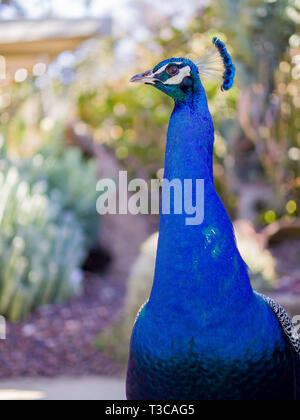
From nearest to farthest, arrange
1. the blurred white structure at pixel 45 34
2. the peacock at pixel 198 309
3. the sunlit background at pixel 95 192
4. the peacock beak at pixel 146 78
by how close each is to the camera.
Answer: the peacock at pixel 198 309 → the peacock beak at pixel 146 78 → the sunlit background at pixel 95 192 → the blurred white structure at pixel 45 34

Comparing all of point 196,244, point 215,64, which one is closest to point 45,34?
point 215,64

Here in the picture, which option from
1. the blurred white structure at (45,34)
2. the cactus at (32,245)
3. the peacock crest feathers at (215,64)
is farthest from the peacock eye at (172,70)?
the blurred white structure at (45,34)

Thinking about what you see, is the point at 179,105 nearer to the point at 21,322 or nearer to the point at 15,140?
the point at 21,322

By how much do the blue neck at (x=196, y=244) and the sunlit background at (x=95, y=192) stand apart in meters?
1.96

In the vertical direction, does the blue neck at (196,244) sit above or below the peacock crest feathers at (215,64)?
below

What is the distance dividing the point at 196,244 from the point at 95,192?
4657mm

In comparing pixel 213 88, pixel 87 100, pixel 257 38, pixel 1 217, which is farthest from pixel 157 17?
pixel 1 217

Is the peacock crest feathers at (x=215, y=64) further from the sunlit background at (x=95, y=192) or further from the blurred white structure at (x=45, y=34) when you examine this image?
the blurred white structure at (x=45, y=34)

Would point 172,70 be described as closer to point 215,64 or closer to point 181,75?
point 181,75

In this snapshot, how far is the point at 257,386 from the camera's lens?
157 cm

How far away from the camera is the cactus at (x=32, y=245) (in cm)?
438

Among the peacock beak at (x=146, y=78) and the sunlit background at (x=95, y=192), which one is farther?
the sunlit background at (x=95, y=192)

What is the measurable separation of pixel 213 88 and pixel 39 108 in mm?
2447

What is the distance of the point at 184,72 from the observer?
1.59 m
